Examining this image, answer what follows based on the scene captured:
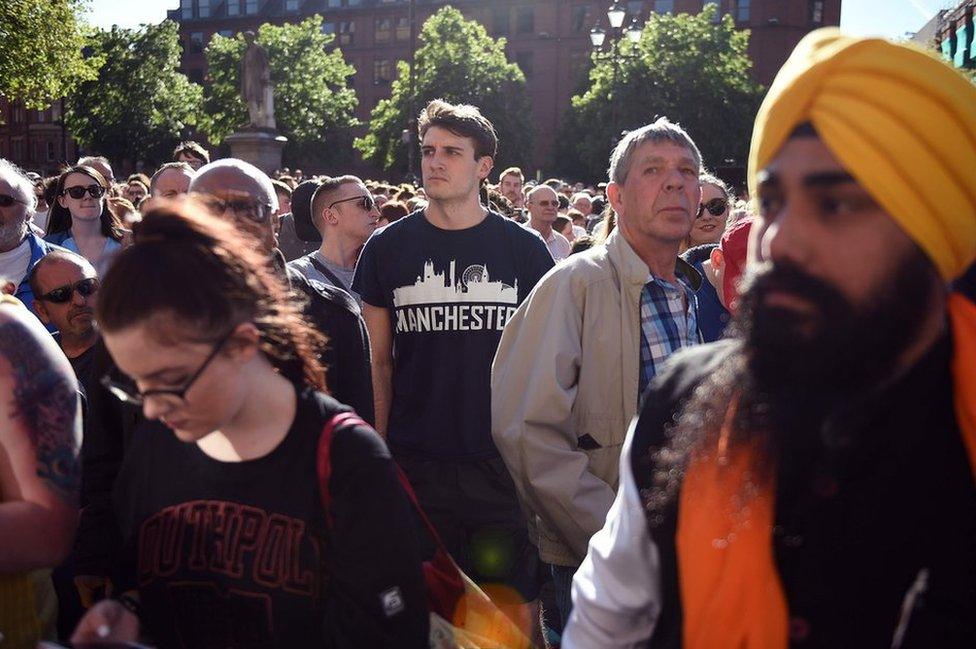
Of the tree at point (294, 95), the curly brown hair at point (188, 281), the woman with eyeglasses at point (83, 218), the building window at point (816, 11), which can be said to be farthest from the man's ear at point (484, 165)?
the building window at point (816, 11)

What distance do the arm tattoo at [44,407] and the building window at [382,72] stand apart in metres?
80.8

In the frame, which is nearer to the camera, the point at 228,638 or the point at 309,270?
the point at 228,638

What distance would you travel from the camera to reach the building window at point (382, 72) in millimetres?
80688

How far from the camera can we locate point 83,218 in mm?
6973

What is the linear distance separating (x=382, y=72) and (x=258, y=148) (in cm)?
6299

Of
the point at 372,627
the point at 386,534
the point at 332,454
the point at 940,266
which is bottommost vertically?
the point at 372,627

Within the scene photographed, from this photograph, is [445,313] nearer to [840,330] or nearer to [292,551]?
[292,551]

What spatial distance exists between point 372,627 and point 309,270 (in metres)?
3.68

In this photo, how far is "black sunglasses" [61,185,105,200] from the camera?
6870mm

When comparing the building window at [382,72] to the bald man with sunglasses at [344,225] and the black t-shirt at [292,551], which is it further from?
the black t-shirt at [292,551]

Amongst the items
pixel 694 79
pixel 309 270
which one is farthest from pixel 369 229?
pixel 694 79

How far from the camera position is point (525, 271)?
185 inches

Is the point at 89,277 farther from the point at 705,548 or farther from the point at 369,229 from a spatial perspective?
the point at 705,548

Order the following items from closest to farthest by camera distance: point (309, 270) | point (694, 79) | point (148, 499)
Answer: point (148, 499), point (309, 270), point (694, 79)
